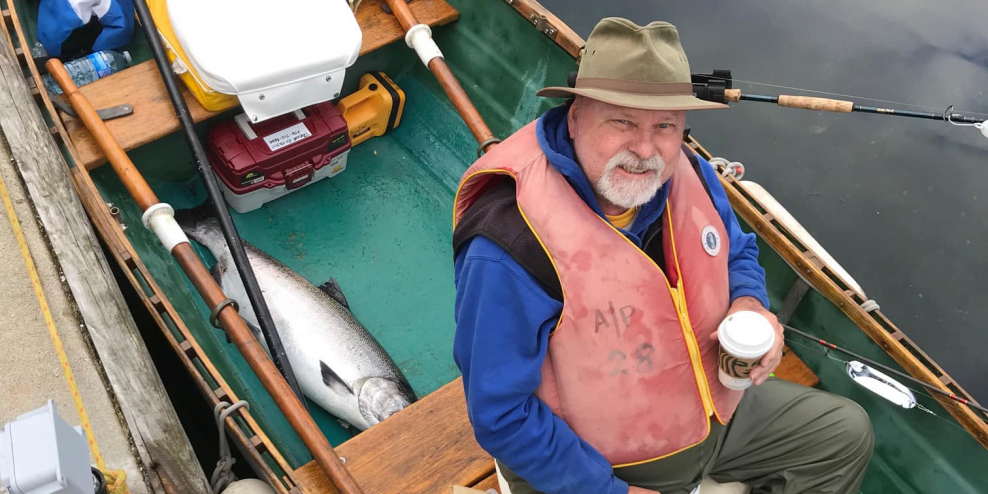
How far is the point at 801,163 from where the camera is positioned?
5.71 m

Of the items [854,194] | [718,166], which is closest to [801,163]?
[854,194]

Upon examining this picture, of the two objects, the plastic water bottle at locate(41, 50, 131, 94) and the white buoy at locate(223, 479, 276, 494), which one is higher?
the plastic water bottle at locate(41, 50, 131, 94)

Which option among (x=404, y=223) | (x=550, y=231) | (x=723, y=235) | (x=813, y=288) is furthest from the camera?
(x=404, y=223)

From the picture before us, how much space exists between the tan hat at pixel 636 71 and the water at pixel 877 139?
364 centimetres

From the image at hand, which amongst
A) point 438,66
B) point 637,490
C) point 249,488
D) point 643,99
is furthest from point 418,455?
point 438,66

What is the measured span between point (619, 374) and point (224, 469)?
4.96ft

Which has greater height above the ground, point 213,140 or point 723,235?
point 723,235

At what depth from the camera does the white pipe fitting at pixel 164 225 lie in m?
3.24

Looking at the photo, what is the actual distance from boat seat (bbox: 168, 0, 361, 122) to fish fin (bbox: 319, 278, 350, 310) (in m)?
0.87

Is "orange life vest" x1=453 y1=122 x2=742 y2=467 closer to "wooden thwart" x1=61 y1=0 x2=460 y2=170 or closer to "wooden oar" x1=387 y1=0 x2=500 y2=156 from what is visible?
"wooden oar" x1=387 y1=0 x2=500 y2=156

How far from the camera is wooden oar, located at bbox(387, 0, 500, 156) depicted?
3.88m

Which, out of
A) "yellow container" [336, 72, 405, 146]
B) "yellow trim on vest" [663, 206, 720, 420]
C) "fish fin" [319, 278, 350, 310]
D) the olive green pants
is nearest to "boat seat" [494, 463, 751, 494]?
the olive green pants

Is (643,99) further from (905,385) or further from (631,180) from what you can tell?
(905,385)

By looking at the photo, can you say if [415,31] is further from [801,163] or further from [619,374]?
[801,163]
